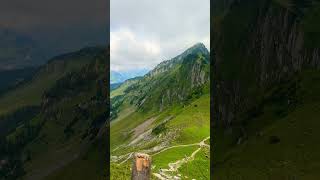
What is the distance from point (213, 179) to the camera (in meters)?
159

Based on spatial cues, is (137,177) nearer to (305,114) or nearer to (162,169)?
(305,114)

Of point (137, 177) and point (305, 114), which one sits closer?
point (137, 177)

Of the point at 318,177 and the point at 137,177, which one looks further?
the point at 318,177

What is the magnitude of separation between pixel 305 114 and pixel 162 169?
2270 inches

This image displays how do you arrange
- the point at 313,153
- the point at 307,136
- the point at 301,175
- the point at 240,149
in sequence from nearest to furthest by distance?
1. the point at 301,175
2. the point at 313,153
3. the point at 307,136
4. the point at 240,149

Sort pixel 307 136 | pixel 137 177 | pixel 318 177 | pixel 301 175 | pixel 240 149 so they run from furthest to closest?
pixel 240 149 < pixel 307 136 < pixel 301 175 < pixel 318 177 < pixel 137 177

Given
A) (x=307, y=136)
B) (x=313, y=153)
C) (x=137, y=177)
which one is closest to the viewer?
(x=137, y=177)

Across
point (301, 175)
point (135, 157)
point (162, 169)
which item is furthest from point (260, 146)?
point (135, 157)

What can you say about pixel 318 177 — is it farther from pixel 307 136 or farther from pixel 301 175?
pixel 307 136

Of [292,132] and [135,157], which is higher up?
[135,157]

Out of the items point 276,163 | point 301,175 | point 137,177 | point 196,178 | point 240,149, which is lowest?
point 196,178

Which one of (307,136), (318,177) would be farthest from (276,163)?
(318,177)

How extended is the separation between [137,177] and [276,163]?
122123mm

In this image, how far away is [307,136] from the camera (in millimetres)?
149875
